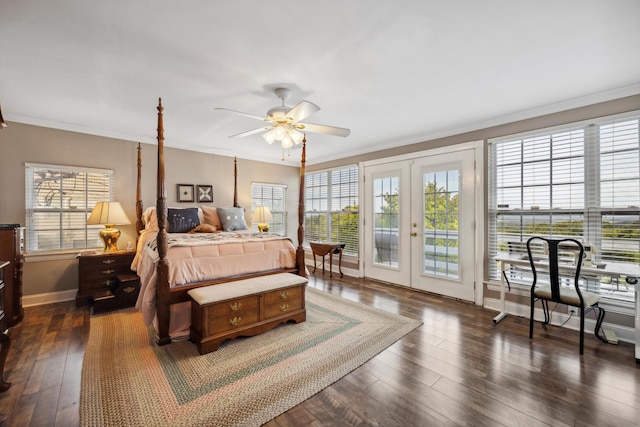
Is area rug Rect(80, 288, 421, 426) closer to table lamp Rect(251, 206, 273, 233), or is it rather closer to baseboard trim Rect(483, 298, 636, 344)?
baseboard trim Rect(483, 298, 636, 344)

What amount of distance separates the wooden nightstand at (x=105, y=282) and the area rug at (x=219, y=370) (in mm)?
309

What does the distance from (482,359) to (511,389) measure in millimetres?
382

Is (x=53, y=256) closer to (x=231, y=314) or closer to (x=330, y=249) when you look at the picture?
(x=231, y=314)

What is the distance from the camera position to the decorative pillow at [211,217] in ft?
14.5

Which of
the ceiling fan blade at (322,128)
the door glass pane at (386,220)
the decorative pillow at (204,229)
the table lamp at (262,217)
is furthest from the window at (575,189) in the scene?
the decorative pillow at (204,229)

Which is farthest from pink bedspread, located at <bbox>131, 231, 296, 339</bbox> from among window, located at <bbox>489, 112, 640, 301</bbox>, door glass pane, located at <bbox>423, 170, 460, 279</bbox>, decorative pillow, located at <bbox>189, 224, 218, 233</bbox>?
window, located at <bbox>489, 112, 640, 301</bbox>

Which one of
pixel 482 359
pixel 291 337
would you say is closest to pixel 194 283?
pixel 291 337

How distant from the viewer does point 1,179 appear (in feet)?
10.8

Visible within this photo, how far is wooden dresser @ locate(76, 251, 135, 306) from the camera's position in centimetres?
337

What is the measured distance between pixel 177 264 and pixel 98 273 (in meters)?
1.73

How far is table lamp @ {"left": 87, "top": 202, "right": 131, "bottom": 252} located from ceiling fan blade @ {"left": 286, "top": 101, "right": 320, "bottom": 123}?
9.06 ft

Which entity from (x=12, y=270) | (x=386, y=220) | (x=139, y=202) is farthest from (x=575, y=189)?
(x=12, y=270)

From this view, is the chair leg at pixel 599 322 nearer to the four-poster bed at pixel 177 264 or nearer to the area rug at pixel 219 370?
the area rug at pixel 219 370

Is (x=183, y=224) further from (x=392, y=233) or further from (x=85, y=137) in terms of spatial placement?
(x=392, y=233)
